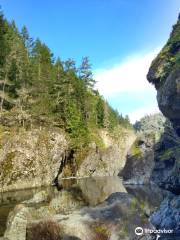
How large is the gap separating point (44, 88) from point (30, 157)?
20.3 m

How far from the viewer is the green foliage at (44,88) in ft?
221

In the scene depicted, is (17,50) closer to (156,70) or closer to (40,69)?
(40,69)

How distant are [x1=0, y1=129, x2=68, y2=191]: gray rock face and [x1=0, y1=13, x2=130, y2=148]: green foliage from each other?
5.17 meters

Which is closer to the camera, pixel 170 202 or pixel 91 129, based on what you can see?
pixel 170 202

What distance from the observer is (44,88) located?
76625mm

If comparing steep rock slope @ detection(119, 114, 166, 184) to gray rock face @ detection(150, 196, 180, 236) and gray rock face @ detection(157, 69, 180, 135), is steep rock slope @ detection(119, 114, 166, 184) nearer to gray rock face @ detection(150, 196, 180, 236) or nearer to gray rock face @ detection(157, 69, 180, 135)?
gray rock face @ detection(157, 69, 180, 135)

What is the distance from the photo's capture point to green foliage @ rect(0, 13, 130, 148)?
6725 cm

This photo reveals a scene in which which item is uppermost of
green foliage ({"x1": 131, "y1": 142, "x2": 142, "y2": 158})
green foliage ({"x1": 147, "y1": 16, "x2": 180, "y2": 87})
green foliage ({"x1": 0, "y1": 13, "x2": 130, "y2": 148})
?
green foliage ({"x1": 0, "y1": 13, "x2": 130, "y2": 148})

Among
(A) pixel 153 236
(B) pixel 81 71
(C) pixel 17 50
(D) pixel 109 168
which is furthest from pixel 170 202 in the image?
(B) pixel 81 71

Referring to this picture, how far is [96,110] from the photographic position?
363 feet

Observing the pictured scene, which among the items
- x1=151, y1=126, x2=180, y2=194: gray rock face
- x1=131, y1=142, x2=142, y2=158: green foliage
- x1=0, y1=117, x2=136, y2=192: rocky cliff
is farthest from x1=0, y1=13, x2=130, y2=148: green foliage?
x1=151, y1=126, x2=180, y2=194: gray rock face

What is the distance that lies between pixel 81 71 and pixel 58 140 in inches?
1601

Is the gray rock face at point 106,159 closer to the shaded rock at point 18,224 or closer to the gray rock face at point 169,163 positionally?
the gray rock face at point 169,163

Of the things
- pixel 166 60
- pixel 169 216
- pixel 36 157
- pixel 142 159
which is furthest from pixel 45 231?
pixel 142 159
